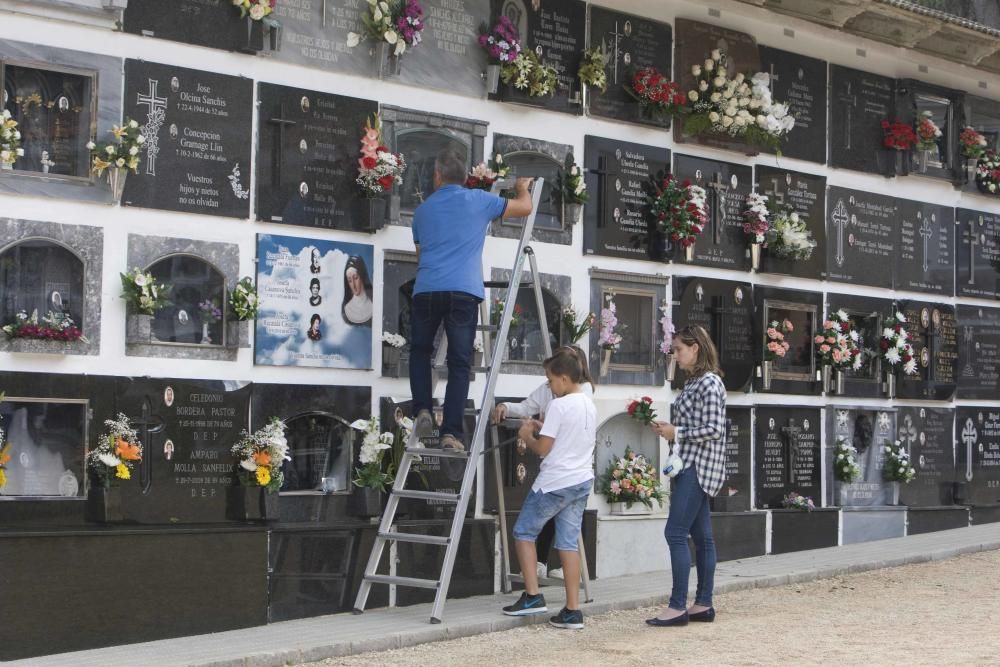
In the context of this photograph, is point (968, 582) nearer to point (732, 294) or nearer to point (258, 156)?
point (732, 294)

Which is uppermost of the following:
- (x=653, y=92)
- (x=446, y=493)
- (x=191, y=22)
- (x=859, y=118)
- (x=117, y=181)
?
(x=859, y=118)

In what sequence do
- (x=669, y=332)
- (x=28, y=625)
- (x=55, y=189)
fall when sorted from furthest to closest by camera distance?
(x=669, y=332)
(x=55, y=189)
(x=28, y=625)

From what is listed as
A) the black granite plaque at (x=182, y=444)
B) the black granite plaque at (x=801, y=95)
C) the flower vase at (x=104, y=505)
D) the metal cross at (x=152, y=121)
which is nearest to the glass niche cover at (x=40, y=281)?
the black granite plaque at (x=182, y=444)

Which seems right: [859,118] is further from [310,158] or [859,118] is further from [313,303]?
[313,303]

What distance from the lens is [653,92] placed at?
10594 millimetres

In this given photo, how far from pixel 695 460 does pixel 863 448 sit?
4726mm

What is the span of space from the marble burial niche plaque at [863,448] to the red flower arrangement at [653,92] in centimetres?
303

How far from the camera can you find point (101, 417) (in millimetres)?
7719

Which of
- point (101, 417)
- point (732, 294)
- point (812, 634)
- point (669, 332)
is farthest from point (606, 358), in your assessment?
point (101, 417)

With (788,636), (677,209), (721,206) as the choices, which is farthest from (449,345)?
(721,206)

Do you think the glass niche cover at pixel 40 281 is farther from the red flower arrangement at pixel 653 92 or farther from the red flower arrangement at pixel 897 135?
the red flower arrangement at pixel 897 135

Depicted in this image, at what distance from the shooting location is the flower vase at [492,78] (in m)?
9.67

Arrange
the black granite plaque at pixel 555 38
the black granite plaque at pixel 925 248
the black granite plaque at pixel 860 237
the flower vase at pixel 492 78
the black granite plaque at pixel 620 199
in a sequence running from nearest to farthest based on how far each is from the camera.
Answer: the flower vase at pixel 492 78 → the black granite plaque at pixel 555 38 → the black granite plaque at pixel 620 199 → the black granite plaque at pixel 860 237 → the black granite plaque at pixel 925 248

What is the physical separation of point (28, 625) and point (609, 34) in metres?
5.83
